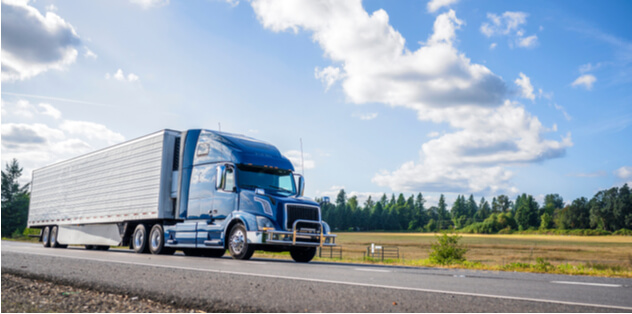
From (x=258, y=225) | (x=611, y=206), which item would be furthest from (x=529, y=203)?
(x=258, y=225)

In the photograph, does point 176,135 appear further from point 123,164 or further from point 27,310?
point 27,310

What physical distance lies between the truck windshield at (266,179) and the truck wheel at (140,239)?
18.0 ft

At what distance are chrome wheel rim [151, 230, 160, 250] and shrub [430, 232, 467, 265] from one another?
435 inches

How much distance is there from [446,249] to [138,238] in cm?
1238

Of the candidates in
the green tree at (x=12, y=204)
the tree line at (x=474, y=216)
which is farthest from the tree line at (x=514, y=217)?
the green tree at (x=12, y=204)

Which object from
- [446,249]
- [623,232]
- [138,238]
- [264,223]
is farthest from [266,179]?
[623,232]

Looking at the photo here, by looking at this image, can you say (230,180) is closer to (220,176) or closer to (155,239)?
(220,176)

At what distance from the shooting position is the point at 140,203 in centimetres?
1784

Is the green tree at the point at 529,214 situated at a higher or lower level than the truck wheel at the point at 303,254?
higher

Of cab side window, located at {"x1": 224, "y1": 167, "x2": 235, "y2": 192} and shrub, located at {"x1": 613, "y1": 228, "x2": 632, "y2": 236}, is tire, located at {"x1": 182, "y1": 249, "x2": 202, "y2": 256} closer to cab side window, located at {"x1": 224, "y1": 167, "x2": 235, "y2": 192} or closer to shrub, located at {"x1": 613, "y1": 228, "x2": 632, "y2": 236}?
cab side window, located at {"x1": 224, "y1": 167, "x2": 235, "y2": 192}

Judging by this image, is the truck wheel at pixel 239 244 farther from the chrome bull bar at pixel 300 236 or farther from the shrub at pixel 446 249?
the shrub at pixel 446 249

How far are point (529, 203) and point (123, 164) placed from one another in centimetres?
14752

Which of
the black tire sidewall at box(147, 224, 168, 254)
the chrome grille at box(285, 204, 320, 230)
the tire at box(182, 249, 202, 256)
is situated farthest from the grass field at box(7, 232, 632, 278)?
the black tire sidewall at box(147, 224, 168, 254)

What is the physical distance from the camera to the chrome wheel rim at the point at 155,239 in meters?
17.3
